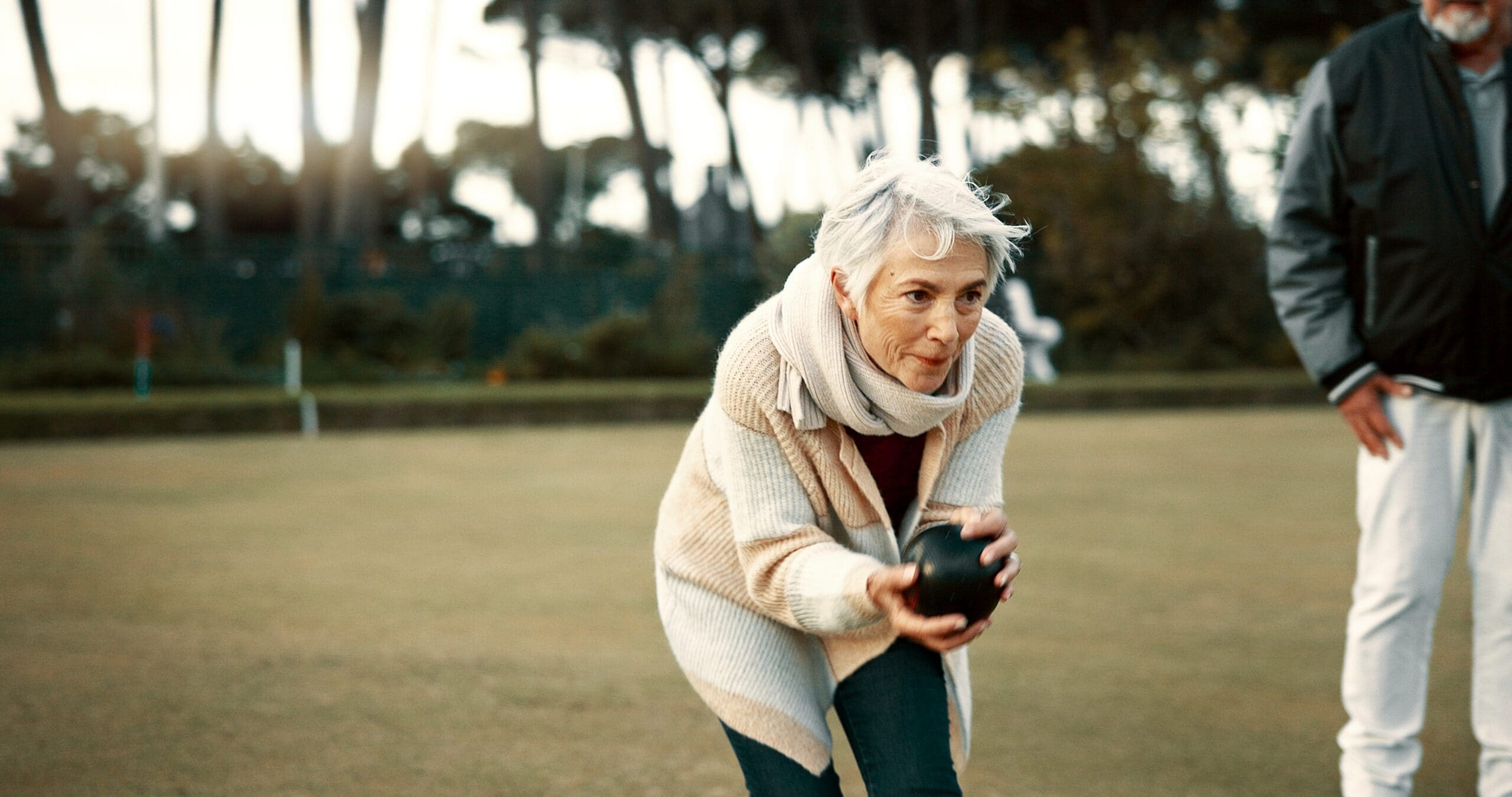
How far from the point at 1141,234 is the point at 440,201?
42982mm

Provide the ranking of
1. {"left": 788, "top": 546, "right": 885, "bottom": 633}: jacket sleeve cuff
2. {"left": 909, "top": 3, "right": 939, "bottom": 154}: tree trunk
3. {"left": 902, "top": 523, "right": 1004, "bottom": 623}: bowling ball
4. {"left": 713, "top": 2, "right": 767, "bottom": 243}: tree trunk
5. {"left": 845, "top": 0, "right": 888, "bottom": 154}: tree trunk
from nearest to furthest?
{"left": 902, "top": 523, "right": 1004, "bottom": 623}: bowling ball → {"left": 788, "top": 546, "right": 885, "bottom": 633}: jacket sleeve cuff → {"left": 845, "top": 0, "right": 888, "bottom": 154}: tree trunk → {"left": 909, "top": 3, "right": 939, "bottom": 154}: tree trunk → {"left": 713, "top": 2, "right": 767, "bottom": 243}: tree trunk

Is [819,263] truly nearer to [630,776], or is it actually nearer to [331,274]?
[630,776]

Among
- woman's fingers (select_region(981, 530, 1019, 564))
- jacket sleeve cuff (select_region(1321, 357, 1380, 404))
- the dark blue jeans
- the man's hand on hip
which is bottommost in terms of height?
the dark blue jeans

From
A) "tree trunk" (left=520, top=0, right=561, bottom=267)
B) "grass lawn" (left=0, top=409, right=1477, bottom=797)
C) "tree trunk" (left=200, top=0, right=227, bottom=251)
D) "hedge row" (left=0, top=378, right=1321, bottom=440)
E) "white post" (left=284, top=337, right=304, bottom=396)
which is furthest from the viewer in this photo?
"tree trunk" (left=200, top=0, right=227, bottom=251)

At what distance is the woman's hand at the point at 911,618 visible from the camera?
219 cm

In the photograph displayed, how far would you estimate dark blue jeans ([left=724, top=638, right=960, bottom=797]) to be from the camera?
7.76 ft

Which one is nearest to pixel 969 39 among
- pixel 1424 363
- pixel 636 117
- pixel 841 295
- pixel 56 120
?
pixel 636 117

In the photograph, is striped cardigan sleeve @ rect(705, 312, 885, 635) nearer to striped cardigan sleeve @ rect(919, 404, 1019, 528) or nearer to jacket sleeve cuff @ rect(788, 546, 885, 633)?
jacket sleeve cuff @ rect(788, 546, 885, 633)

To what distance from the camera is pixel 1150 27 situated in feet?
102

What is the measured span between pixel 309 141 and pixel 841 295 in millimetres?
27153

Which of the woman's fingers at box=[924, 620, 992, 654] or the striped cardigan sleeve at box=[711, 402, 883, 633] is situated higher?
the striped cardigan sleeve at box=[711, 402, 883, 633]

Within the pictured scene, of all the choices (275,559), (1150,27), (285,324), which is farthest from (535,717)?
(1150,27)

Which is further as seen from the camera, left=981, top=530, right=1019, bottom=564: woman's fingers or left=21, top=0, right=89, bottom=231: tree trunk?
left=21, top=0, right=89, bottom=231: tree trunk

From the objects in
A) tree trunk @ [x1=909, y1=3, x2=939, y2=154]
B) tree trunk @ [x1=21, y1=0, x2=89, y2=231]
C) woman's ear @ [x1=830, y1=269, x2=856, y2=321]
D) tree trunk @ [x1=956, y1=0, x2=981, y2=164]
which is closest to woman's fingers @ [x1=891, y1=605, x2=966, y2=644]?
woman's ear @ [x1=830, y1=269, x2=856, y2=321]
